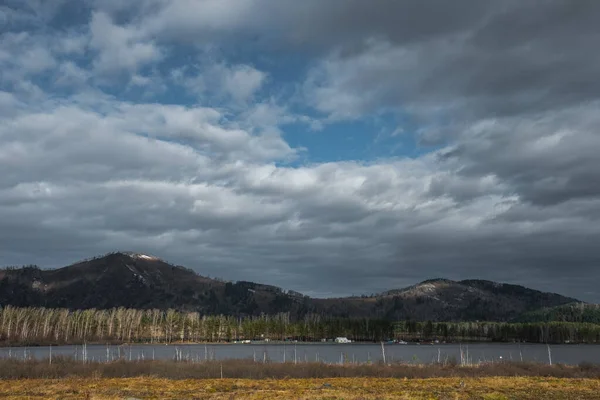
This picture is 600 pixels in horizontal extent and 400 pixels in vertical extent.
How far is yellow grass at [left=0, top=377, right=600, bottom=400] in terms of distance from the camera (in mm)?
42531

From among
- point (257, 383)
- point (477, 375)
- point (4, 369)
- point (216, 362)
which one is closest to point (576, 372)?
point (477, 375)

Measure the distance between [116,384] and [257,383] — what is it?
13.2 metres

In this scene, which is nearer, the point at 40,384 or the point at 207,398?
the point at 207,398

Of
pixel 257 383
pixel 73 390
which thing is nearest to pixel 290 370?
pixel 257 383

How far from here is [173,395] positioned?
44.2 metres

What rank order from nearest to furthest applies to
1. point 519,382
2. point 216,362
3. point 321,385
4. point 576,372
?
1. point 321,385
2. point 519,382
3. point 576,372
4. point 216,362

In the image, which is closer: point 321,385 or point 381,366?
point 321,385

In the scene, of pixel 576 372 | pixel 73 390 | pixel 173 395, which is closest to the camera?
pixel 173 395

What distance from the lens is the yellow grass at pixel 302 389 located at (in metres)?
42.5

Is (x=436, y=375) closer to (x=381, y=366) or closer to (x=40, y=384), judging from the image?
(x=381, y=366)

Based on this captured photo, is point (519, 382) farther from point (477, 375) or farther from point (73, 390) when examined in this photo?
point (73, 390)

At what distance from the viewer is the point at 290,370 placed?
6575 centimetres

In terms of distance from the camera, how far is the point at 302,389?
47531 millimetres

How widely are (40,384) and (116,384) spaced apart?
690 centimetres
